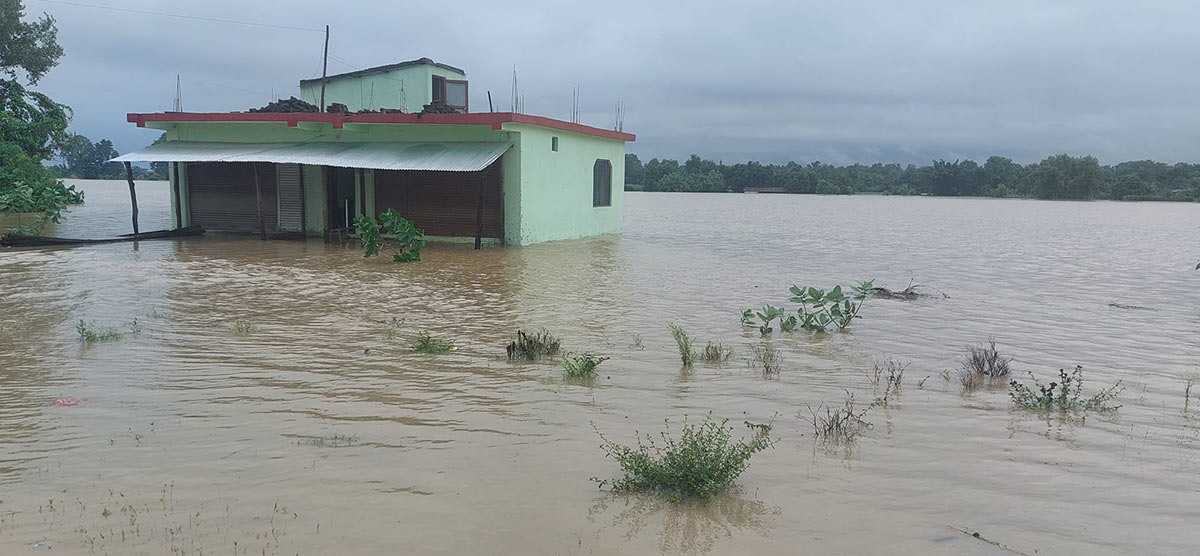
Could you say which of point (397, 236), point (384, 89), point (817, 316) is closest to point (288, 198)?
point (384, 89)

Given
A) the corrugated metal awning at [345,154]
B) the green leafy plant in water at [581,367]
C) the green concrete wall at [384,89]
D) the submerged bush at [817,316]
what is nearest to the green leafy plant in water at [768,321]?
the submerged bush at [817,316]

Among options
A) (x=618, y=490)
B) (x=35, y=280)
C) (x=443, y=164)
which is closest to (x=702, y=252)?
(x=443, y=164)

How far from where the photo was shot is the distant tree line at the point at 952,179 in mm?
89000

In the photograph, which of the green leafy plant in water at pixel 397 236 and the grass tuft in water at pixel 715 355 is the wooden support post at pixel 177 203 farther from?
the grass tuft in water at pixel 715 355

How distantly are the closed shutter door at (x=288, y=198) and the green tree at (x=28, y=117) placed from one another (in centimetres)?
981

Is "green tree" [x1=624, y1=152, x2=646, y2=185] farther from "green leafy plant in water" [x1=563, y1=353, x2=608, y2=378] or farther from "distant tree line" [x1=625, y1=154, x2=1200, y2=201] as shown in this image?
"green leafy plant in water" [x1=563, y1=353, x2=608, y2=378]

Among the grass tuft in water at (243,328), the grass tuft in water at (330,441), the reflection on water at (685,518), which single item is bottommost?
the reflection on water at (685,518)

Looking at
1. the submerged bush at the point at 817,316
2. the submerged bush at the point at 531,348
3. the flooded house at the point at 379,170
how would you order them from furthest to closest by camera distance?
the flooded house at the point at 379,170 → the submerged bush at the point at 817,316 → the submerged bush at the point at 531,348

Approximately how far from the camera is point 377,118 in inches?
717

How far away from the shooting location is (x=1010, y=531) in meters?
3.72

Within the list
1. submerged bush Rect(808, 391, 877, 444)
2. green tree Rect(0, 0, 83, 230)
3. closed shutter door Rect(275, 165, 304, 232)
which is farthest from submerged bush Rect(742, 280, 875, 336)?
green tree Rect(0, 0, 83, 230)

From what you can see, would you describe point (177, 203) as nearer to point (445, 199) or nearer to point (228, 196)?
point (228, 196)

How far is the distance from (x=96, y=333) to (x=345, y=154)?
1058cm

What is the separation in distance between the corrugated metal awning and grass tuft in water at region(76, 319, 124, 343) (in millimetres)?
8609
